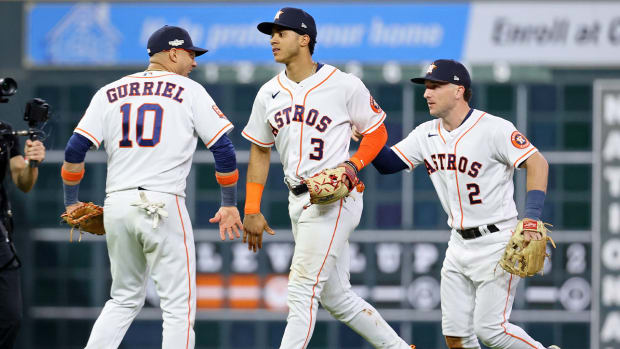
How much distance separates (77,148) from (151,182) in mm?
436

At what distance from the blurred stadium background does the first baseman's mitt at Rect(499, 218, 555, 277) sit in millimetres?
4226

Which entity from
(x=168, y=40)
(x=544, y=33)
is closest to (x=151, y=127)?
(x=168, y=40)

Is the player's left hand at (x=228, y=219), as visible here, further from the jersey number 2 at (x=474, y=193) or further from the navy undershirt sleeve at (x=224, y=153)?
the jersey number 2 at (x=474, y=193)

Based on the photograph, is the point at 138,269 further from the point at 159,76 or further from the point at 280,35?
the point at 280,35

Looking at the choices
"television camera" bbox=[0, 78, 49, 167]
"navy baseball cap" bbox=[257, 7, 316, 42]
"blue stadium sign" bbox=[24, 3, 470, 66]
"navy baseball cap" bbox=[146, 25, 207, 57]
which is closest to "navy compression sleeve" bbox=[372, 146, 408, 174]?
"navy baseball cap" bbox=[257, 7, 316, 42]

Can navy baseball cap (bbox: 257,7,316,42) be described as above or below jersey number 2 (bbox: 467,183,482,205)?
above

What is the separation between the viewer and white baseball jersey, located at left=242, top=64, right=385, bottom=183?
5605 millimetres

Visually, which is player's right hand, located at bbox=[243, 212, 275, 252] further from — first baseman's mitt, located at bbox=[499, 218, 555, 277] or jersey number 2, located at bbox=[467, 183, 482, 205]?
first baseman's mitt, located at bbox=[499, 218, 555, 277]

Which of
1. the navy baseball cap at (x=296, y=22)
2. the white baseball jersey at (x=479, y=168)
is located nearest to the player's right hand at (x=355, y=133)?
the white baseball jersey at (x=479, y=168)

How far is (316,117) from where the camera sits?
5.61 metres

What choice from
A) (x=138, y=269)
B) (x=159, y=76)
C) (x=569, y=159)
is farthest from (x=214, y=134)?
(x=569, y=159)

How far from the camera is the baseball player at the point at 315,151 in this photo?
5527 mm

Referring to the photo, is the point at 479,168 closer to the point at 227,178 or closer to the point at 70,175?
the point at 227,178

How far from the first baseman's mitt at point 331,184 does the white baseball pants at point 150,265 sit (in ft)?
2.18
